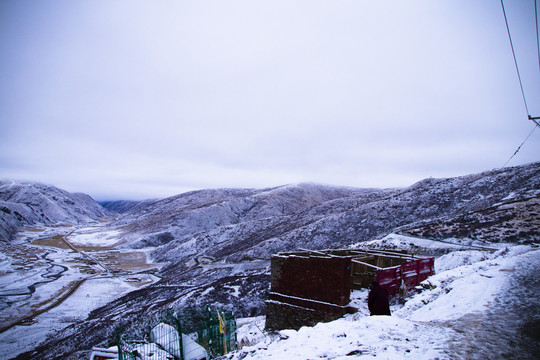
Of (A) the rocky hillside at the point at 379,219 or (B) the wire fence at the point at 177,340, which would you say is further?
(A) the rocky hillside at the point at 379,219

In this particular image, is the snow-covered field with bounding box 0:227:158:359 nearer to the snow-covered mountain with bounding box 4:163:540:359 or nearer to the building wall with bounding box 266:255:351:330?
the snow-covered mountain with bounding box 4:163:540:359

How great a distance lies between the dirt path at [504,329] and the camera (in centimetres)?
525

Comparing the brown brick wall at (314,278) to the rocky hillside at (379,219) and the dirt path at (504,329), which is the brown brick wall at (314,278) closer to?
the dirt path at (504,329)

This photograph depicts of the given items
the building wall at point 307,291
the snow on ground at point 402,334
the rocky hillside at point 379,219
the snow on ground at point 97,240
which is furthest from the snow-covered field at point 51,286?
the snow on ground at point 402,334

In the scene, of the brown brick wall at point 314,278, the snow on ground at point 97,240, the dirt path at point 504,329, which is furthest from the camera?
the snow on ground at point 97,240

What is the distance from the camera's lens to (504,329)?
20.9ft

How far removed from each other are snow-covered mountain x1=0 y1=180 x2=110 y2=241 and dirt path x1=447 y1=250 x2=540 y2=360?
434 ft

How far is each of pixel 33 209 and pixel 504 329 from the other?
193m

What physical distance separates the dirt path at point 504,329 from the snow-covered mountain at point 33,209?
132 metres

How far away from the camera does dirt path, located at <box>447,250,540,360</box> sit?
5254 mm

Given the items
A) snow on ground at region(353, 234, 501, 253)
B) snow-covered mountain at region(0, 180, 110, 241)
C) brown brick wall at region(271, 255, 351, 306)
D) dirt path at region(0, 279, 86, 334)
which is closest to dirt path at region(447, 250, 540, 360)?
brown brick wall at region(271, 255, 351, 306)

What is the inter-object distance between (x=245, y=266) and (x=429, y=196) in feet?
115

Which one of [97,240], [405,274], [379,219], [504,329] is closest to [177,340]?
[504,329]

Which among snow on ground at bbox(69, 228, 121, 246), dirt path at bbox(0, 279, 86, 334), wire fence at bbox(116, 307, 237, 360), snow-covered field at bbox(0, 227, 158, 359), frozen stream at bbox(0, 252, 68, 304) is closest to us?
wire fence at bbox(116, 307, 237, 360)
